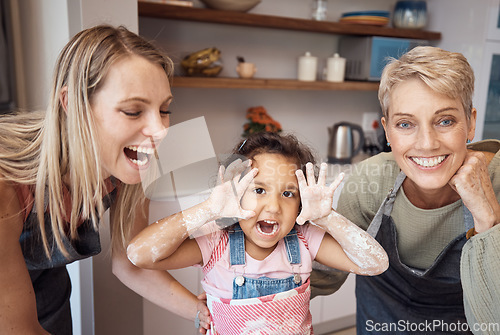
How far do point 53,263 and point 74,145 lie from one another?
34cm

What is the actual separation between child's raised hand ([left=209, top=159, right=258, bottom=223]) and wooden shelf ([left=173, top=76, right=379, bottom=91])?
3.82 ft

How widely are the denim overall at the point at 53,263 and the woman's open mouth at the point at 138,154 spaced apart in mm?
202

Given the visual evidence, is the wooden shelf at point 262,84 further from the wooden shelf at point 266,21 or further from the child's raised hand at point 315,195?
the child's raised hand at point 315,195

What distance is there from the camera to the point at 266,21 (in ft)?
6.91

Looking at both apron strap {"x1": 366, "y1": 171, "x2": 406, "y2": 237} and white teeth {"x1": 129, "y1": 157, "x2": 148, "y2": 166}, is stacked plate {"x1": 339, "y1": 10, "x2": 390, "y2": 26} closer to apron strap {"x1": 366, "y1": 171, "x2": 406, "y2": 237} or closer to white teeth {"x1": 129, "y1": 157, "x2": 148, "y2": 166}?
apron strap {"x1": 366, "y1": 171, "x2": 406, "y2": 237}

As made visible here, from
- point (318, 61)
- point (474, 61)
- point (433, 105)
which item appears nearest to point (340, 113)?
point (318, 61)

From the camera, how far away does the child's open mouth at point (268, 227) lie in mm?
833

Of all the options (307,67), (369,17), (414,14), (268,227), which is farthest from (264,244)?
(414,14)

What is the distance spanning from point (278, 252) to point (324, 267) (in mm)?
170

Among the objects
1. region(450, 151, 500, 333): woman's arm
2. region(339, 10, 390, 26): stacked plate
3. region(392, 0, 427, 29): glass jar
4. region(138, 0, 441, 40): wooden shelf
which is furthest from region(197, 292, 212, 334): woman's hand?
region(392, 0, 427, 29): glass jar

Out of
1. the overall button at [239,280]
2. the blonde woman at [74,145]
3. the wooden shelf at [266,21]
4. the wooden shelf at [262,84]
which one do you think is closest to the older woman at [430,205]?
the overall button at [239,280]

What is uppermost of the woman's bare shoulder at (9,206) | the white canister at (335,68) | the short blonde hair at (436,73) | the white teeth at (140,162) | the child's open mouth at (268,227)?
the short blonde hair at (436,73)

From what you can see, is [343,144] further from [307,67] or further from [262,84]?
[262,84]

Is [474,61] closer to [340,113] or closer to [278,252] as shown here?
[340,113]
